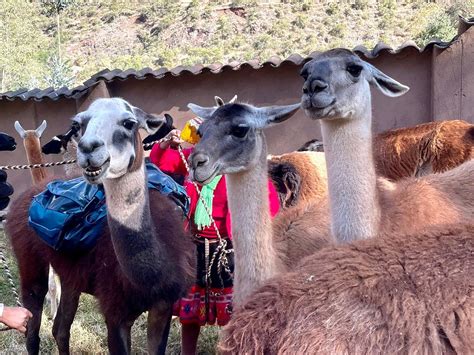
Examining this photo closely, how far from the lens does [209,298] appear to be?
4160 millimetres

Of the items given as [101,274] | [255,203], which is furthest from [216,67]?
[255,203]

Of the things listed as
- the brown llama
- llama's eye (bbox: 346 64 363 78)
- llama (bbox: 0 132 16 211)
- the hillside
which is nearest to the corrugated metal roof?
the brown llama

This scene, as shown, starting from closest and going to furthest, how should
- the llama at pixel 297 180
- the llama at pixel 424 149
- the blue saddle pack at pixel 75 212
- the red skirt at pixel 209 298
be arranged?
the blue saddle pack at pixel 75 212, the red skirt at pixel 209 298, the llama at pixel 297 180, the llama at pixel 424 149

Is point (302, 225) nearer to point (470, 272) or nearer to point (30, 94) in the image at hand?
point (470, 272)

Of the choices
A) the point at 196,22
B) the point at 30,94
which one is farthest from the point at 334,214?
the point at 196,22

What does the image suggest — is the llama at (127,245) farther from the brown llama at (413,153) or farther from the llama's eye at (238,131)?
the brown llama at (413,153)

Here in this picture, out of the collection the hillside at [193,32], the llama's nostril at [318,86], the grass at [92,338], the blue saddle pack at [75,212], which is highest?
the hillside at [193,32]

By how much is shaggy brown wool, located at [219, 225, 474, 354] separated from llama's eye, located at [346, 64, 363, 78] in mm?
1248

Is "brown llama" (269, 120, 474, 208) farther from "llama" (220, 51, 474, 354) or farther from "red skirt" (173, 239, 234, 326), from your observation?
"llama" (220, 51, 474, 354)

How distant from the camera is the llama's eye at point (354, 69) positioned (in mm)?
3014

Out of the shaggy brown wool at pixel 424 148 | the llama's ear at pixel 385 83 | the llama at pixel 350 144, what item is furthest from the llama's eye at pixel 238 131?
the shaggy brown wool at pixel 424 148

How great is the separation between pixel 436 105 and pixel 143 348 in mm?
4039

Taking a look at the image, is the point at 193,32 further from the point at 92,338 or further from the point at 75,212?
the point at 75,212

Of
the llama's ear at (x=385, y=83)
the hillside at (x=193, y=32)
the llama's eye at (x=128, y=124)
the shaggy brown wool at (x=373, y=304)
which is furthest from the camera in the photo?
the hillside at (x=193, y=32)
